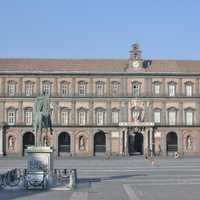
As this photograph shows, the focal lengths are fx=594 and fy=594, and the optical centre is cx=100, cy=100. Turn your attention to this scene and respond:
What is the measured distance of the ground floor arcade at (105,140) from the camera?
7331 centimetres

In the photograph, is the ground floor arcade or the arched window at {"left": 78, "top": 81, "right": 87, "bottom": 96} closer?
the ground floor arcade

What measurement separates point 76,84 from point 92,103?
311 centimetres

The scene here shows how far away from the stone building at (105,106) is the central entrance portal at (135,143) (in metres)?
0.65

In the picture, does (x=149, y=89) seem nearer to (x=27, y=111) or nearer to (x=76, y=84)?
(x=76, y=84)

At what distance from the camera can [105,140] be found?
74625mm

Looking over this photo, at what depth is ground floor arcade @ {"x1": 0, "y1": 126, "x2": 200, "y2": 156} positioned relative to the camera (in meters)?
73.3

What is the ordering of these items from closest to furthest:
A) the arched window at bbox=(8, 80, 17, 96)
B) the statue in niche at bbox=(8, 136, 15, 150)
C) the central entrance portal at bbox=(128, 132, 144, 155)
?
the statue in niche at bbox=(8, 136, 15, 150)
the arched window at bbox=(8, 80, 17, 96)
the central entrance portal at bbox=(128, 132, 144, 155)

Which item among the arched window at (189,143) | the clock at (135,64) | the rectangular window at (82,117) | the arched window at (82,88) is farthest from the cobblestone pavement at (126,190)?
the clock at (135,64)

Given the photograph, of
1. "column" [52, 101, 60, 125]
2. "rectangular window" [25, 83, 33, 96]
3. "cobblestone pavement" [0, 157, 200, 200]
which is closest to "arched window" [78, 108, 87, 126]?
"column" [52, 101, 60, 125]

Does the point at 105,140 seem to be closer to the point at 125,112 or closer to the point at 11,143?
the point at 125,112

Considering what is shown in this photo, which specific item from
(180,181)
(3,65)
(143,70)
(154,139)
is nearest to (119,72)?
(143,70)

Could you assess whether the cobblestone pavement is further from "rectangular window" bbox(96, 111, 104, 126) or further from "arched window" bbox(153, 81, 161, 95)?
"arched window" bbox(153, 81, 161, 95)

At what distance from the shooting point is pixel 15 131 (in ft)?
241

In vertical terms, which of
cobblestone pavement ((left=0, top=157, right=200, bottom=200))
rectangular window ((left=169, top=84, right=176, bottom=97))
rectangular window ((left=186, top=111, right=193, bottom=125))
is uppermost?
rectangular window ((left=169, top=84, right=176, bottom=97))
